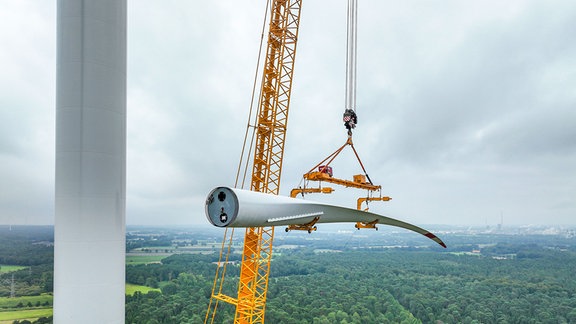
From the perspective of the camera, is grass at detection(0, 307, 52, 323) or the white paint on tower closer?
the white paint on tower

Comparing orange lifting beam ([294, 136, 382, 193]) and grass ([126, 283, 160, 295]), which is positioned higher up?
orange lifting beam ([294, 136, 382, 193])

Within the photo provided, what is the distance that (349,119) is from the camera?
18469 millimetres

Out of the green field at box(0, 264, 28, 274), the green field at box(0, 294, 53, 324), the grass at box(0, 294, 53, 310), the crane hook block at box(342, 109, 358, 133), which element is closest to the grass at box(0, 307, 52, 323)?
the green field at box(0, 294, 53, 324)

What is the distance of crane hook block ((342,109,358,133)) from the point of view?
18484 mm

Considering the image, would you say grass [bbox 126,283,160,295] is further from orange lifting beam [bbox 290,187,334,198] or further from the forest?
orange lifting beam [bbox 290,187,334,198]

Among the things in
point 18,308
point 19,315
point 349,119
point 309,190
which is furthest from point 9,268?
point 349,119

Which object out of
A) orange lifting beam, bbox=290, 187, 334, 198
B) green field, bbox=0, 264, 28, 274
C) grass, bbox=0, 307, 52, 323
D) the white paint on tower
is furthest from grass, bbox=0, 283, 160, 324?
the white paint on tower

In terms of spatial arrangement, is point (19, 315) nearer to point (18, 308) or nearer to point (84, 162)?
point (18, 308)

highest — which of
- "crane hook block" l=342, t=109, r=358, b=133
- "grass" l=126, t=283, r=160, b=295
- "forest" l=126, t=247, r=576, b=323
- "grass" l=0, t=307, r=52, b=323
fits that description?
"crane hook block" l=342, t=109, r=358, b=133

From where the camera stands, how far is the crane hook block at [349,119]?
18.5 meters

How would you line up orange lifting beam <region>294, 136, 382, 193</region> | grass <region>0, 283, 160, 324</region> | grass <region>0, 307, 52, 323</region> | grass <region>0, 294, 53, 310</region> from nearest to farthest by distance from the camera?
orange lifting beam <region>294, 136, 382, 193</region> → grass <region>0, 307, 52, 323</region> → grass <region>0, 283, 160, 324</region> → grass <region>0, 294, 53, 310</region>

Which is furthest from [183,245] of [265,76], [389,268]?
[265,76]

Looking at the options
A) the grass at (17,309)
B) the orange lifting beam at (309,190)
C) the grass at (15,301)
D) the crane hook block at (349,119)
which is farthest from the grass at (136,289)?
the crane hook block at (349,119)

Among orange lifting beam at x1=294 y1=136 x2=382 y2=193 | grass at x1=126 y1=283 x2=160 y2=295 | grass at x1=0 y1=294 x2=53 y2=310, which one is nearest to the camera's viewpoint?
orange lifting beam at x1=294 y1=136 x2=382 y2=193
